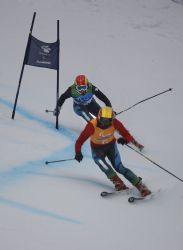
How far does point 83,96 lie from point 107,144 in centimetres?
227

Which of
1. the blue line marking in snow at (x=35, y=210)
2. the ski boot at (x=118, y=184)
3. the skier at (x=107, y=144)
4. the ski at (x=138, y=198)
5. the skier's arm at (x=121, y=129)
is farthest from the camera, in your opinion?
the skier's arm at (x=121, y=129)

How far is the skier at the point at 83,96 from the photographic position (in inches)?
334

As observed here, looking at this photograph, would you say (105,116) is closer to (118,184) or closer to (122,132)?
(122,132)

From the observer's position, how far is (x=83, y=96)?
8.70m

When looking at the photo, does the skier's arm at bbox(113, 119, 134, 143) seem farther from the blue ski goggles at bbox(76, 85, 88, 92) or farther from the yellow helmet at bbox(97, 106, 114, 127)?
the blue ski goggles at bbox(76, 85, 88, 92)

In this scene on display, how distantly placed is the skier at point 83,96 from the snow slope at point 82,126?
0.67m

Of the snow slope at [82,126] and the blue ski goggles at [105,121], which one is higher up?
the blue ski goggles at [105,121]

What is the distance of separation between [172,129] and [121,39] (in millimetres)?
8121

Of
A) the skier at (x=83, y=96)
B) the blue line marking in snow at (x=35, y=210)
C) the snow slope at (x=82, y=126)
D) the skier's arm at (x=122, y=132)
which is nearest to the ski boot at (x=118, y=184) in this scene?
the snow slope at (x=82, y=126)

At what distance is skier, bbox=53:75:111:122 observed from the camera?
8484 millimetres

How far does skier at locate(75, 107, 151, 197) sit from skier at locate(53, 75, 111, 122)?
1.98 meters

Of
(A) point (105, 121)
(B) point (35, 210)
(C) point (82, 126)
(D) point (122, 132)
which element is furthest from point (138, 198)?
(C) point (82, 126)

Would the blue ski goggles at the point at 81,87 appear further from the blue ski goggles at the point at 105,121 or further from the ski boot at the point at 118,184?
the ski boot at the point at 118,184

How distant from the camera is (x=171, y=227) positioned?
592 cm
